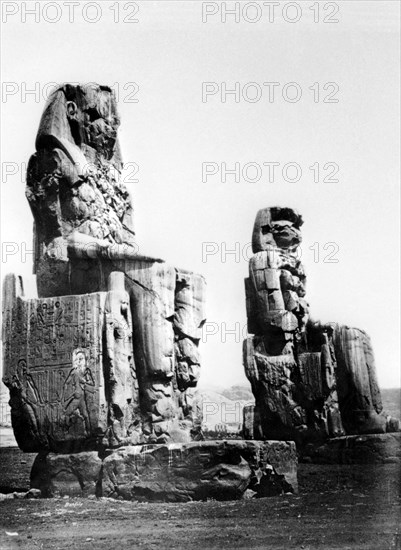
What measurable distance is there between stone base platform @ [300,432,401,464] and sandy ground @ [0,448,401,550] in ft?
7.63

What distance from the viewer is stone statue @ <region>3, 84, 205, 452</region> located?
6.84 metres

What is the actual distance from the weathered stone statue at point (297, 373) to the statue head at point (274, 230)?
324mm

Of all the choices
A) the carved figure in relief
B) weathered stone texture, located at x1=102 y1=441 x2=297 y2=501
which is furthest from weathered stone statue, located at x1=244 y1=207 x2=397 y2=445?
the carved figure in relief

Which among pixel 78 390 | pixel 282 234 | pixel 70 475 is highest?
pixel 282 234

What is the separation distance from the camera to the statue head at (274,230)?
10.3 metres

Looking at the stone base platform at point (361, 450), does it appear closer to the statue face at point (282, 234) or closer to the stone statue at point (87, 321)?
the statue face at point (282, 234)

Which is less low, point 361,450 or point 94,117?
point 94,117

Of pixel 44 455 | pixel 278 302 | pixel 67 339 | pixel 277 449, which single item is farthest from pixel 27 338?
pixel 278 302

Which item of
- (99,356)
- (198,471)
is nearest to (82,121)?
(99,356)

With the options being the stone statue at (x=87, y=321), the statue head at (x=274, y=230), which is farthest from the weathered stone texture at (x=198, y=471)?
the statue head at (x=274, y=230)

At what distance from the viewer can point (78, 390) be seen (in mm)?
6805

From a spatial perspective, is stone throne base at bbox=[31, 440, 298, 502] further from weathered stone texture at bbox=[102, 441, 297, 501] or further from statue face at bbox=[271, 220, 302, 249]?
statue face at bbox=[271, 220, 302, 249]

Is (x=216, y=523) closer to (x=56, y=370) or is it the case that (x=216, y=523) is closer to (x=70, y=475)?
(x=70, y=475)

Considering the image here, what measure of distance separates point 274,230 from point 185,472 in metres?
4.57
